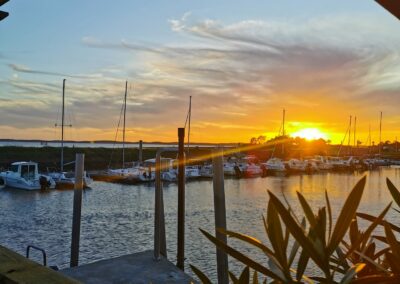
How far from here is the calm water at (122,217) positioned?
751 inches

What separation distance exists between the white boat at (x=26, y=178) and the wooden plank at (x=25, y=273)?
41.4 m

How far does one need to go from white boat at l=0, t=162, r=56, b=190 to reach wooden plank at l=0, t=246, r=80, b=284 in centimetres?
4139

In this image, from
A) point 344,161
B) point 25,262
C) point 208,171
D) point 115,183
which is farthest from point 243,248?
point 344,161

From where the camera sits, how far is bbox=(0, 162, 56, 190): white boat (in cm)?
4069

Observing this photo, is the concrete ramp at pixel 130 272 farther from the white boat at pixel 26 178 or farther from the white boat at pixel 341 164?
the white boat at pixel 341 164

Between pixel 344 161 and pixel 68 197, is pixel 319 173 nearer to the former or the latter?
pixel 344 161

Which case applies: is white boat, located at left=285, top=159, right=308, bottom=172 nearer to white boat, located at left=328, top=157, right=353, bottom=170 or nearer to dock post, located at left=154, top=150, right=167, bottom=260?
white boat, located at left=328, top=157, right=353, bottom=170

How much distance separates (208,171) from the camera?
187 feet

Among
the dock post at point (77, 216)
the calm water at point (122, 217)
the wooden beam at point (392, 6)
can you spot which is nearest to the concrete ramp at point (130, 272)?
the dock post at point (77, 216)

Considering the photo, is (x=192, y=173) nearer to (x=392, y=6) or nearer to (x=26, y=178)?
(x=26, y=178)

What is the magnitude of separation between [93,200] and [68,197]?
8.13 feet

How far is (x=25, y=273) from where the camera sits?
146cm

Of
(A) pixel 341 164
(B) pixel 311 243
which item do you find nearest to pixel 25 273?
(B) pixel 311 243

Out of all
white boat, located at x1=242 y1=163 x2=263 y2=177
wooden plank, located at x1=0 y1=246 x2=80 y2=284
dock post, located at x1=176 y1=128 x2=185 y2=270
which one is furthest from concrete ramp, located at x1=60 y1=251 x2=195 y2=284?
white boat, located at x1=242 y1=163 x2=263 y2=177
